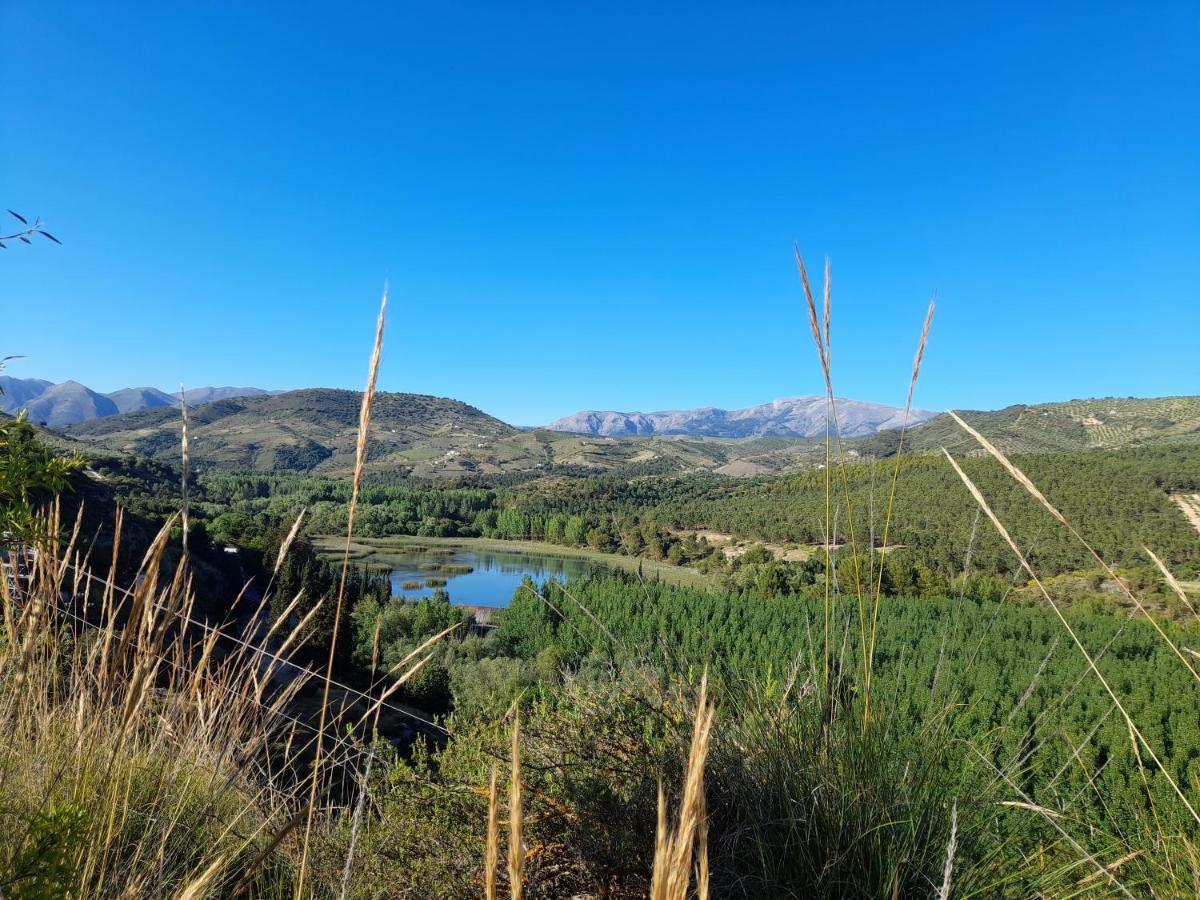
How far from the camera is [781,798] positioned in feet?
4.31

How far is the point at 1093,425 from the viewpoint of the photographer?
72.6 m

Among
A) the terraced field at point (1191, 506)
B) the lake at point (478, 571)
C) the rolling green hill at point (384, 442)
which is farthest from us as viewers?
the rolling green hill at point (384, 442)

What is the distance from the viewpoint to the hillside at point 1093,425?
205 ft

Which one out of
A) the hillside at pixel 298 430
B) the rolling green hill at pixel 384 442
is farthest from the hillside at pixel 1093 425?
the hillside at pixel 298 430

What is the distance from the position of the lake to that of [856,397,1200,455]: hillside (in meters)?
32.3

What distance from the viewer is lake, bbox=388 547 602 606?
43.9m

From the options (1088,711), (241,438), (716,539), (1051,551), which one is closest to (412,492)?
(716,539)

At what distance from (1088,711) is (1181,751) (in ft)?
7.71

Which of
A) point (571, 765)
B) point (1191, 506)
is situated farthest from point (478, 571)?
point (1191, 506)

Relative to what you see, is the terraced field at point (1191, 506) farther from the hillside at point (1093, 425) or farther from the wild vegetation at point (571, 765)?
the hillside at point (1093, 425)

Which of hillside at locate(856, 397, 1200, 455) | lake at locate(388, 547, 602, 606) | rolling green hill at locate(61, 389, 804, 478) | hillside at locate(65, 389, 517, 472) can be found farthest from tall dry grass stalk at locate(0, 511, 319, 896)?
rolling green hill at locate(61, 389, 804, 478)

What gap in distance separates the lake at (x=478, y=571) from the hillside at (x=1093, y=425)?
3233 cm

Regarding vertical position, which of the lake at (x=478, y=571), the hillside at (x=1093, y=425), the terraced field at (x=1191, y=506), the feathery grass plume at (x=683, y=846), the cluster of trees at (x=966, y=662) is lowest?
the lake at (x=478, y=571)

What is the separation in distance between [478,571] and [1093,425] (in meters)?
70.0
